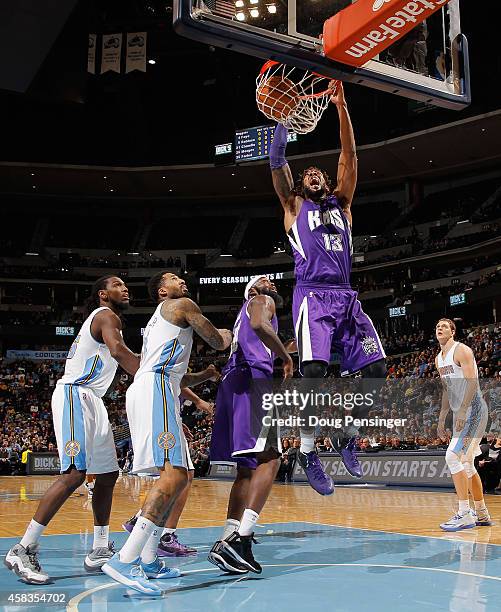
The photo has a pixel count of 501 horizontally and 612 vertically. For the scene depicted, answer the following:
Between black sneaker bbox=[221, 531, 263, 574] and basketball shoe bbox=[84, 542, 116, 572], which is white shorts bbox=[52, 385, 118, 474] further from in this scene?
black sneaker bbox=[221, 531, 263, 574]

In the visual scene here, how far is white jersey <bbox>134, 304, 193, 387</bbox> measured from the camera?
4.98 meters

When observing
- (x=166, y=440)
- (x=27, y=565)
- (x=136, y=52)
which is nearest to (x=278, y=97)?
(x=166, y=440)

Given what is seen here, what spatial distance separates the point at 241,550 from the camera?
500 centimetres

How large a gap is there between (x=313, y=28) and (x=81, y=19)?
17.2 metres

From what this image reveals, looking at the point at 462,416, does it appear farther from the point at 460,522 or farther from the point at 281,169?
the point at 281,169

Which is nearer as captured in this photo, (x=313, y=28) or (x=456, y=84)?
(x=313, y=28)

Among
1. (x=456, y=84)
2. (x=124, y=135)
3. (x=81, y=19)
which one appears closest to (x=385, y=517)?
(x=456, y=84)

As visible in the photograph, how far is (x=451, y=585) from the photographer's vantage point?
14.8ft

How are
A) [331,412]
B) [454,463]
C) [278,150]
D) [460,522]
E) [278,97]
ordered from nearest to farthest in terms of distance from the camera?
1. [278,150]
2. [278,97]
3. [460,522]
4. [454,463]
5. [331,412]

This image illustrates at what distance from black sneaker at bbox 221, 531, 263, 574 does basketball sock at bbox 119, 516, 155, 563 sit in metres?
0.70

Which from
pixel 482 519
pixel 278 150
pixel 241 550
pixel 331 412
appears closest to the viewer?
pixel 241 550

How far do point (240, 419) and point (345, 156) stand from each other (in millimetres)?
2305

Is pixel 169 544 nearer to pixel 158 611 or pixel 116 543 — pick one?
pixel 116 543

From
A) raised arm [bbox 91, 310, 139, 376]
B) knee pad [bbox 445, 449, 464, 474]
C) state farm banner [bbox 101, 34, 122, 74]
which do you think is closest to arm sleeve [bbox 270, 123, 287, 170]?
raised arm [bbox 91, 310, 139, 376]
